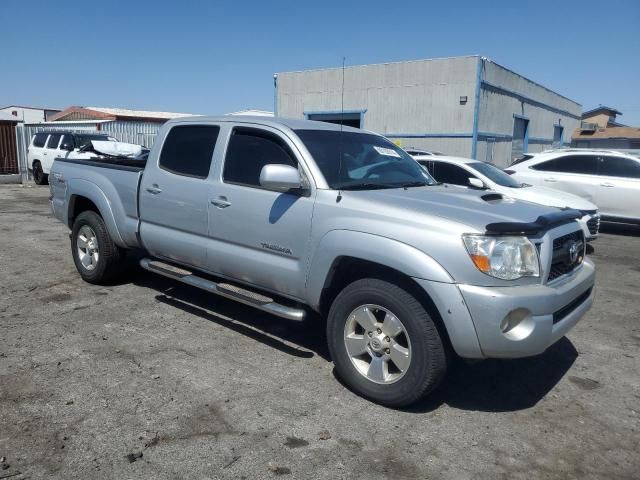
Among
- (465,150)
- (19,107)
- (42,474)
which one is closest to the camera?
(42,474)

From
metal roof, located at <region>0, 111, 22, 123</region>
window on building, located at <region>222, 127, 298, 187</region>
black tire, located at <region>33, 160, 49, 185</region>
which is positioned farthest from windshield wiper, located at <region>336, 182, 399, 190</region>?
metal roof, located at <region>0, 111, 22, 123</region>

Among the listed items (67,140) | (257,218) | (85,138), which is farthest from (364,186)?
(67,140)

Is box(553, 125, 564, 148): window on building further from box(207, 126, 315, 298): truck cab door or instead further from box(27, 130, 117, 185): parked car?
box(207, 126, 315, 298): truck cab door

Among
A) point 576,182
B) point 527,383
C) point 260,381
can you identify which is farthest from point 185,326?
point 576,182

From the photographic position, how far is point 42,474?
2781 mm

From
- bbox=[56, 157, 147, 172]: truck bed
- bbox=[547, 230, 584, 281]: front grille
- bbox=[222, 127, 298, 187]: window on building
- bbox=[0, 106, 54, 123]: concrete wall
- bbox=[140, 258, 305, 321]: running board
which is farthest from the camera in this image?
bbox=[0, 106, 54, 123]: concrete wall

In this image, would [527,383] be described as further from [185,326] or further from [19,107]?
[19,107]

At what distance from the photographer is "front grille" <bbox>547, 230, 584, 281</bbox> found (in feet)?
11.8

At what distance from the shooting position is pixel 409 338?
3.40 m

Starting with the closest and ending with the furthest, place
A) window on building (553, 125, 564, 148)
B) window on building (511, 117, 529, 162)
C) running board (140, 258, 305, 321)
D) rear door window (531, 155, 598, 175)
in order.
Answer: running board (140, 258, 305, 321) → rear door window (531, 155, 598, 175) → window on building (511, 117, 529, 162) → window on building (553, 125, 564, 148)

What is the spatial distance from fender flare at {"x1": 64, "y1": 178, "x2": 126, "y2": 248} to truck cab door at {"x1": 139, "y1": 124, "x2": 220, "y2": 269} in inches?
18.5

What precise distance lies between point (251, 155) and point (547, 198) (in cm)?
621

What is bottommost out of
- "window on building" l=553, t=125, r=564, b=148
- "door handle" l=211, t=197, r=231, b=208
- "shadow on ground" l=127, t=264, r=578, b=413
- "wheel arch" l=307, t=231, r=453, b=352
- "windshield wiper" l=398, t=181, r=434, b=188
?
"shadow on ground" l=127, t=264, r=578, b=413

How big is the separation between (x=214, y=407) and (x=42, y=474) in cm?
104
